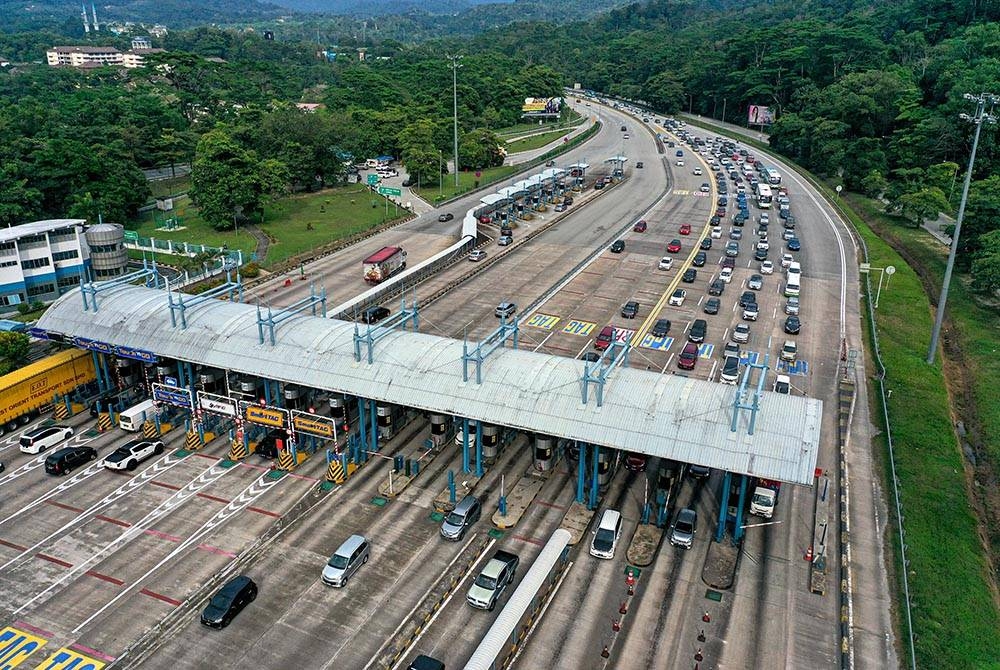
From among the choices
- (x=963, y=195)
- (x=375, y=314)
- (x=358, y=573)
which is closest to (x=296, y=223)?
(x=375, y=314)

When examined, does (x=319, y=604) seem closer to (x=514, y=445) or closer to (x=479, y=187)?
(x=514, y=445)

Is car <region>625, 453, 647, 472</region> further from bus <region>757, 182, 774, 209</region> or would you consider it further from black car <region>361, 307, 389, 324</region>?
bus <region>757, 182, 774, 209</region>

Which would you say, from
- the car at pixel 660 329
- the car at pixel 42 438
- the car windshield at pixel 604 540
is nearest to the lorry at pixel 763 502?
the car windshield at pixel 604 540

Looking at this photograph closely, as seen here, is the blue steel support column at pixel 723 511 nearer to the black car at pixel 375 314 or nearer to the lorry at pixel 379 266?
the black car at pixel 375 314

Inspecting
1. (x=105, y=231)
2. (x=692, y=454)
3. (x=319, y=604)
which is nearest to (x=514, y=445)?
(x=692, y=454)

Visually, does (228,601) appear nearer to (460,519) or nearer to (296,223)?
(460,519)
